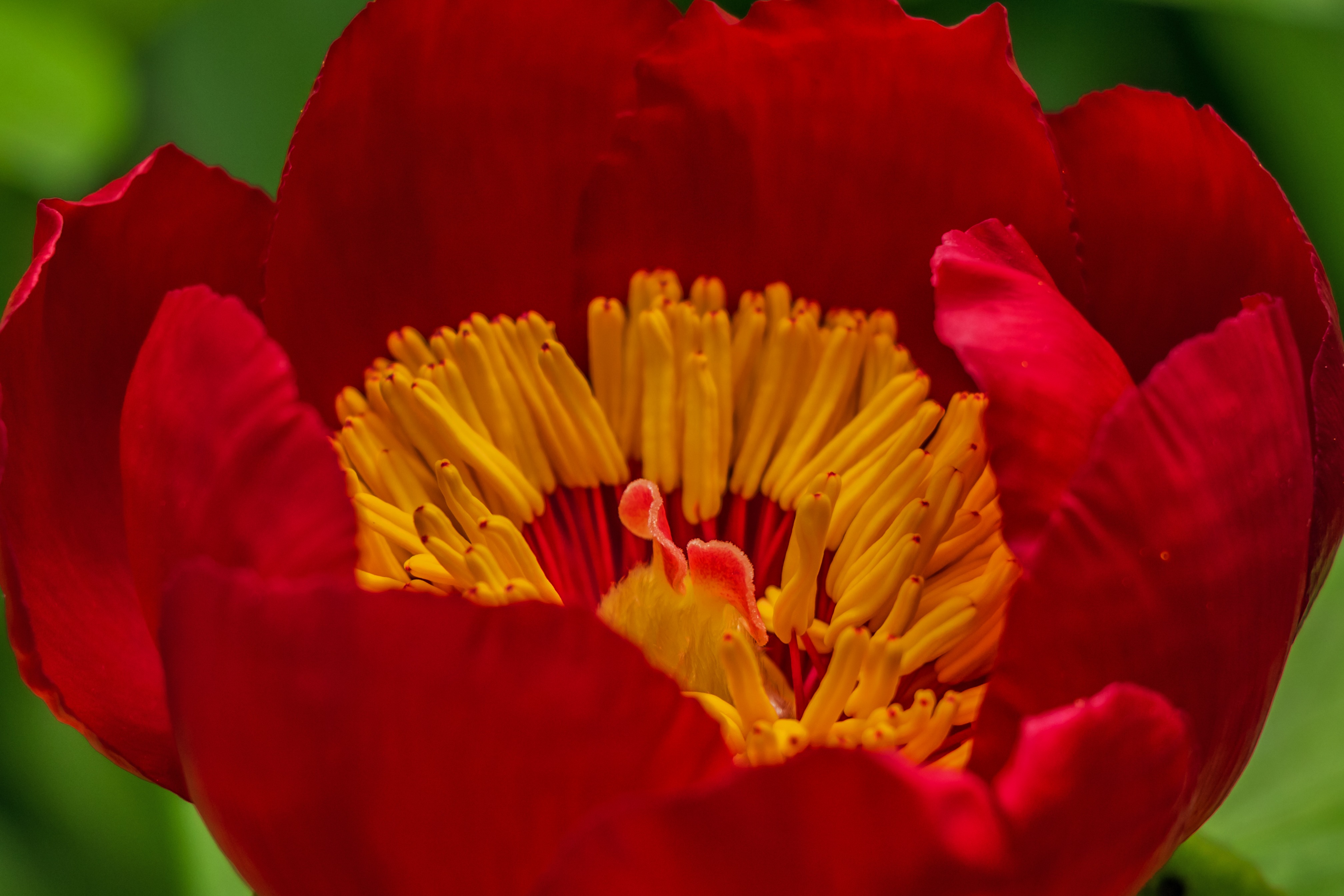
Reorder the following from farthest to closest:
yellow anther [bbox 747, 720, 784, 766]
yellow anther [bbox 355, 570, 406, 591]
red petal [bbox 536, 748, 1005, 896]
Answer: yellow anther [bbox 355, 570, 406, 591], yellow anther [bbox 747, 720, 784, 766], red petal [bbox 536, 748, 1005, 896]

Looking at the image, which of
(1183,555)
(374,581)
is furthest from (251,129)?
(1183,555)

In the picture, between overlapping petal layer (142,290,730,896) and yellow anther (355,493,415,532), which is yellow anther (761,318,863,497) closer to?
yellow anther (355,493,415,532)

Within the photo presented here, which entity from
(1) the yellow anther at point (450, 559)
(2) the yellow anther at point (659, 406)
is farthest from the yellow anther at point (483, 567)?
(2) the yellow anther at point (659, 406)

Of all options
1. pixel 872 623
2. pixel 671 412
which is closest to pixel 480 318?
pixel 671 412

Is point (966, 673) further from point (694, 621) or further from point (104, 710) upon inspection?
point (104, 710)

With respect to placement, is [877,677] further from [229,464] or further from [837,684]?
[229,464]

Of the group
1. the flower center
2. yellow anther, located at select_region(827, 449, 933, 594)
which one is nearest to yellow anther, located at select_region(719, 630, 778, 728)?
the flower center
